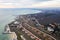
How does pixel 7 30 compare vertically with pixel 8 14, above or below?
below

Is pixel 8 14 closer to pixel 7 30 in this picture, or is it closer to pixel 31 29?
pixel 7 30

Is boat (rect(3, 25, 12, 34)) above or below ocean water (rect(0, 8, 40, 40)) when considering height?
below

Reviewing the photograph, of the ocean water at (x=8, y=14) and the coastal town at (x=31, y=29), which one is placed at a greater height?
the ocean water at (x=8, y=14)

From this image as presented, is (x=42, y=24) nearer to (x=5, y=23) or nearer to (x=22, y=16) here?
(x=22, y=16)

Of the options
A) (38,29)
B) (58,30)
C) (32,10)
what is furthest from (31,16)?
(58,30)

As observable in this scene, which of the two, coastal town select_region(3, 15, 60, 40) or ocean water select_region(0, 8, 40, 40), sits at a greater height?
ocean water select_region(0, 8, 40, 40)

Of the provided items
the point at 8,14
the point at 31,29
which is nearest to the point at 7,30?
the point at 8,14

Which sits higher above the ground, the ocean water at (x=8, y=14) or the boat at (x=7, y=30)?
the ocean water at (x=8, y=14)

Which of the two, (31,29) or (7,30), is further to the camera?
(31,29)
